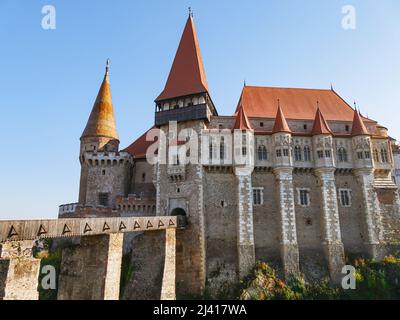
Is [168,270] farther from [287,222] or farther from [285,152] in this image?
[285,152]

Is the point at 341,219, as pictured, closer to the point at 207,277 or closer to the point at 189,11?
the point at 207,277

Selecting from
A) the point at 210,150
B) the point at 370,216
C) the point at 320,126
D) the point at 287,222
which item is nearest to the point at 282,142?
the point at 320,126

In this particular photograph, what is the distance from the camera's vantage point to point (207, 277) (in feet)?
69.6

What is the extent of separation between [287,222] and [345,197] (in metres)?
5.71

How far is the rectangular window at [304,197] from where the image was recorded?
24.1 metres

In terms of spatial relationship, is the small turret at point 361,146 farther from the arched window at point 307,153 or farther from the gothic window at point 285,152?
the gothic window at point 285,152

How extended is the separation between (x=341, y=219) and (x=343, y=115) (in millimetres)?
9448

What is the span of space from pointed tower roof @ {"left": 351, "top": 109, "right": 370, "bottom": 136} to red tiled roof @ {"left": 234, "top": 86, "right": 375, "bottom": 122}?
1.30 metres

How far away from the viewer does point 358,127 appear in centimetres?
2538

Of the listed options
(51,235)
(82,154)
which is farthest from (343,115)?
(51,235)

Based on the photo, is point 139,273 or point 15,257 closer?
point 15,257

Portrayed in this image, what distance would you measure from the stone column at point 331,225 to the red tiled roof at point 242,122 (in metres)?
6.43

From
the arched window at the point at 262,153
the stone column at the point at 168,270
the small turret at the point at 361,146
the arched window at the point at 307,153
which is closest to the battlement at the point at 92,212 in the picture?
the stone column at the point at 168,270
